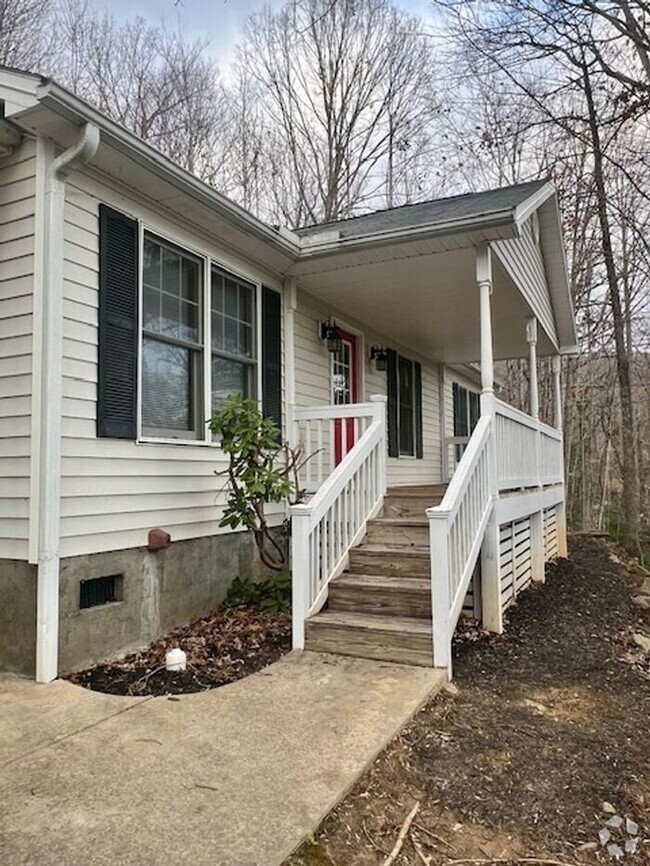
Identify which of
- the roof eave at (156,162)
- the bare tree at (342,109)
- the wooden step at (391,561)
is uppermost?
the bare tree at (342,109)

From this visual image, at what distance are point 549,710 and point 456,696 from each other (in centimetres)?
53

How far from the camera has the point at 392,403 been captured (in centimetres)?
920

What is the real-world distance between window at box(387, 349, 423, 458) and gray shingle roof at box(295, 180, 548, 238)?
7.84 ft

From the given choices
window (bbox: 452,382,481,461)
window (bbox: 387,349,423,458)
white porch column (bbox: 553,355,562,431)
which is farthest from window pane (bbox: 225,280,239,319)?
window (bbox: 452,382,481,461)

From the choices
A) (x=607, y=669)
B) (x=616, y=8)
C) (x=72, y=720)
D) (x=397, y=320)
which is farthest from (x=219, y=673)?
(x=616, y=8)

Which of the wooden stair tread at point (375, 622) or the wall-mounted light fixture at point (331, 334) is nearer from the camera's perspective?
the wooden stair tread at point (375, 622)

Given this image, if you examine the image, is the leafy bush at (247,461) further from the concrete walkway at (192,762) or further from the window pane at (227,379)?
the concrete walkway at (192,762)

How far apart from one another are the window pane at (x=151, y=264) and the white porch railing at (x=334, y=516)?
201cm

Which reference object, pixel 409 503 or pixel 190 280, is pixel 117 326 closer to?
pixel 190 280

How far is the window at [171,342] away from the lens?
186 inches

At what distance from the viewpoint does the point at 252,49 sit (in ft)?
54.0

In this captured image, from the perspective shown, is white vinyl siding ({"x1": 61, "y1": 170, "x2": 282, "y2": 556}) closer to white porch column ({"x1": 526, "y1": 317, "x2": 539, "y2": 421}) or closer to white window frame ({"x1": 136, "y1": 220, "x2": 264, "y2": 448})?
white window frame ({"x1": 136, "y1": 220, "x2": 264, "y2": 448})

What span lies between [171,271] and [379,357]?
13.4ft

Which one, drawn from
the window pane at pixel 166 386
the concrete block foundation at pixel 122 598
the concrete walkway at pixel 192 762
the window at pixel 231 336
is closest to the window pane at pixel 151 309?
the window pane at pixel 166 386
